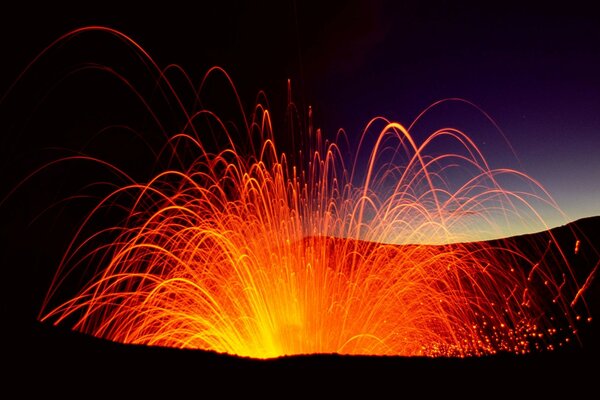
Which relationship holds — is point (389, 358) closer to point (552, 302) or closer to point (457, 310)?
point (457, 310)

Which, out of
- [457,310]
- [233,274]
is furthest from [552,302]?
[233,274]

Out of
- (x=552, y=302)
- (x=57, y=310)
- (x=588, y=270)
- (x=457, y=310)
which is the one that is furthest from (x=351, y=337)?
(x=588, y=270)

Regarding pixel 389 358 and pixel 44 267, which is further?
pixel 44 267

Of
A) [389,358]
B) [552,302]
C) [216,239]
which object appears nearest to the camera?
[389,358]

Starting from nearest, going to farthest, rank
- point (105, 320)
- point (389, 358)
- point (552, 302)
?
point (389, 358)
point (105, 320)
point (552, 302)

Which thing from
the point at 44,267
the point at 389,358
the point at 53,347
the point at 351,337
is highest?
the point at 44,267

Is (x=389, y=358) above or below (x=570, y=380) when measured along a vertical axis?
above
